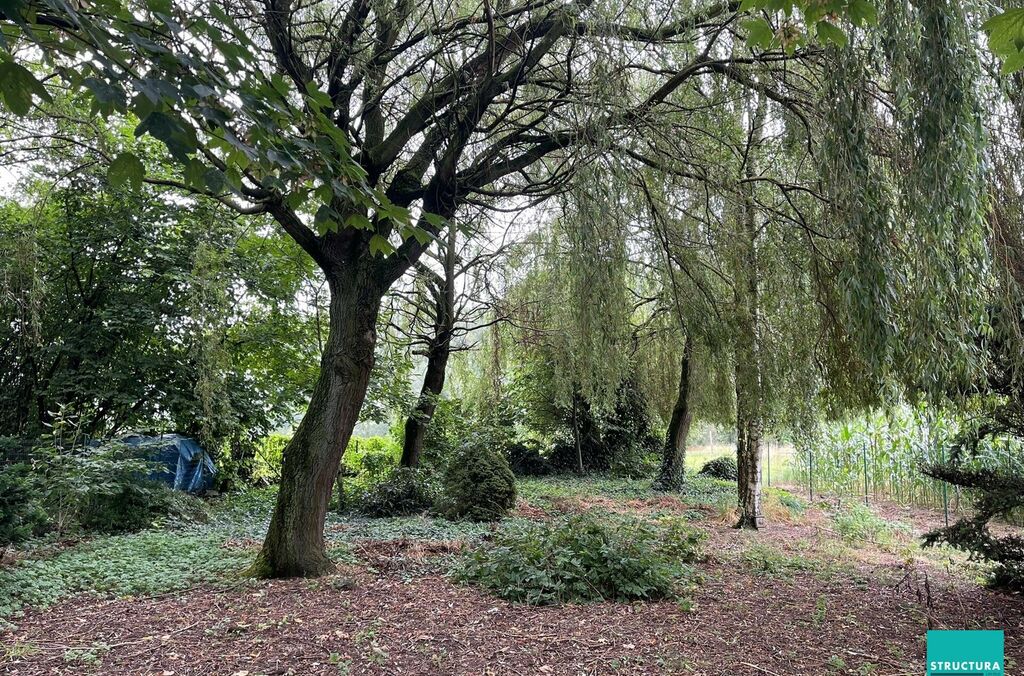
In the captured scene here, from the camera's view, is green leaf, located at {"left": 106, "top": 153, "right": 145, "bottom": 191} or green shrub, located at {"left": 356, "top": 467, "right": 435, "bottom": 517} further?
→ green shrub, located at {"left": 356, "top": 467, "right": 435, "bottom": 517}

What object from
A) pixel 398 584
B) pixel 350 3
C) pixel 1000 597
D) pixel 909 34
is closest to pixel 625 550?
pixel 398 584

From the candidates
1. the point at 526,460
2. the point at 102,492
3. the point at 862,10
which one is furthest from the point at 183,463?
the point at 862,10

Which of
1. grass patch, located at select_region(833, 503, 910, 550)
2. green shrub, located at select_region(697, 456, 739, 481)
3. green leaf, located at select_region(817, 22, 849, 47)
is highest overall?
green leaf, located at select_region(817, 22, 849, 47)

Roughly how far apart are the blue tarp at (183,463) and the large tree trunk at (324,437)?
4.08 meters

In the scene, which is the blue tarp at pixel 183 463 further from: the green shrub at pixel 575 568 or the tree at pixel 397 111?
the green shrub at pixel 575 568

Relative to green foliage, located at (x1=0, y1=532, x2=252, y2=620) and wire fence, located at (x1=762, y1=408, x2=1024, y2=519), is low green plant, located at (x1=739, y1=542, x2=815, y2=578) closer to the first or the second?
wire fence, located at (x1=762, y1=408, x2=1024, y2=519)

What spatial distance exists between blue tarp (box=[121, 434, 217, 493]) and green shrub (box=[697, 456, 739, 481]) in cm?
1017

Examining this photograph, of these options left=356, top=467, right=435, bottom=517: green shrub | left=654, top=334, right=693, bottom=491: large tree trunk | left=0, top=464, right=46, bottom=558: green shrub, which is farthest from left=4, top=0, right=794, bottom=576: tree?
left=654, top=334, right=693, bottom=491: large tree trunk

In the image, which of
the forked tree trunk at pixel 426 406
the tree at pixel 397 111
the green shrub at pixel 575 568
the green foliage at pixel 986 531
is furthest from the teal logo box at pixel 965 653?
the forked tree trunk at pixel 426 406

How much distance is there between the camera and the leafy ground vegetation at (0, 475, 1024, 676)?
2.78m

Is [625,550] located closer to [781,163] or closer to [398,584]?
[398,584]

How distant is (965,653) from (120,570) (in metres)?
5.21

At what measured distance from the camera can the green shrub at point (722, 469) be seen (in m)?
13.0

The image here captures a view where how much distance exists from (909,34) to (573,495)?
7.97 m
